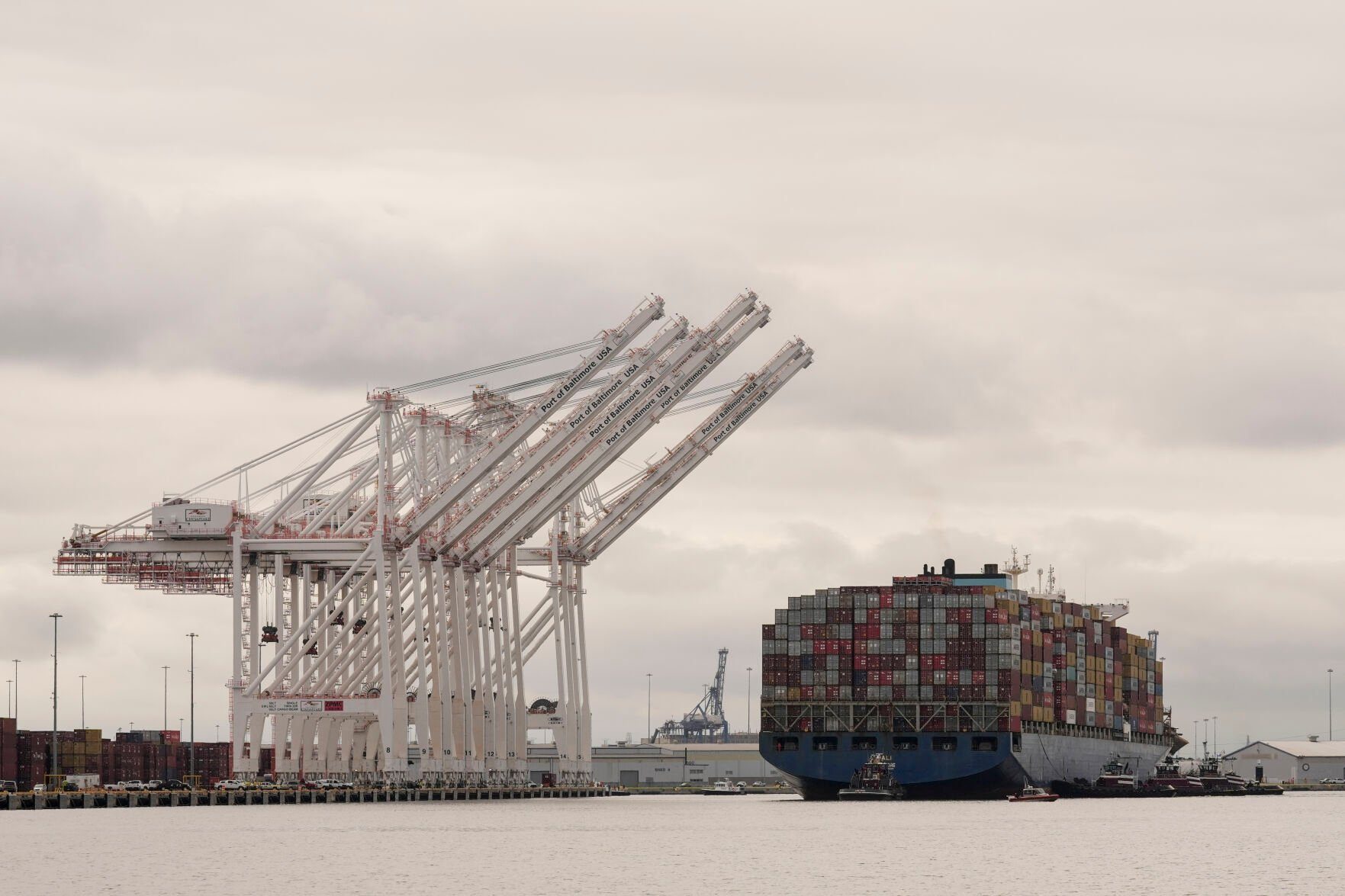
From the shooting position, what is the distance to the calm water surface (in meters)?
58.3

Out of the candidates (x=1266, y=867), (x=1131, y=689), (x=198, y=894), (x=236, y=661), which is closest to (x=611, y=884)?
(x=198, y=894)

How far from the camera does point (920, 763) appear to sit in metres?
111

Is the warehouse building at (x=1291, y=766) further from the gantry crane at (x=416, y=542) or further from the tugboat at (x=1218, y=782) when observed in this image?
the gantry crane at (x=416, y=542)

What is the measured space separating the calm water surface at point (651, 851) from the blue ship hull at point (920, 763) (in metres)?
8.78

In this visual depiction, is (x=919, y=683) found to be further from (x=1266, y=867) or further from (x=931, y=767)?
(x=1266, y=867)

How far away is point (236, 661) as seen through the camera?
95.1m

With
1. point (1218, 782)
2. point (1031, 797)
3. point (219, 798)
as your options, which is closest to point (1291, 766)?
point (1218, 782)

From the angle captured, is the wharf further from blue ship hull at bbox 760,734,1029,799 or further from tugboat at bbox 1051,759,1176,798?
tugboat at bbox 1051,759,1176,798

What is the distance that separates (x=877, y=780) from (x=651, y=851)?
40.9 meters

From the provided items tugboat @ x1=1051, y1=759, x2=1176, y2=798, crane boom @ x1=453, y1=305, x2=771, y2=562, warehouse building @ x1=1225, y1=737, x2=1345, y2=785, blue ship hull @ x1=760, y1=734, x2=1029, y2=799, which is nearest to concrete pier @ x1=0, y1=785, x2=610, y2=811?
crane boom @ x1=453, y1=305, x2=771, y2=562

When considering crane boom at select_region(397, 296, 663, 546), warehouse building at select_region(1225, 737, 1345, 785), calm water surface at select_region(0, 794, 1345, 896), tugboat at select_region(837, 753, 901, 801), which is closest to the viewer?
calm water surface at select_region(0, 794, 1345, 896)

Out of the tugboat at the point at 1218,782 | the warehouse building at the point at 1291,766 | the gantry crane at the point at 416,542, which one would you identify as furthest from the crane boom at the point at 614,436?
the warehouse building at the point at 1291,766

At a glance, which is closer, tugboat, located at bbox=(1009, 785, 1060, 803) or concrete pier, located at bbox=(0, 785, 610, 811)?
concrete pier, located at bbox=(0, 785, 610, 811)

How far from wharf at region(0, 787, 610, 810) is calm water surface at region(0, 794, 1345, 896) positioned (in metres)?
0.55
